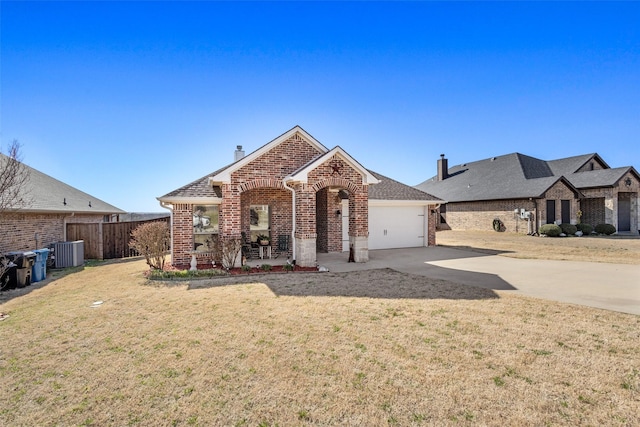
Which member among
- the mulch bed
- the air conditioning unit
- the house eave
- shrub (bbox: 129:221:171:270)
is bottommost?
the mulch bed

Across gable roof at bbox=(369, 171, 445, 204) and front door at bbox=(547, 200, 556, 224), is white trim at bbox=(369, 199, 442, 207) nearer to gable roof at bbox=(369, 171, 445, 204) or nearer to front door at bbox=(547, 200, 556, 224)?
gable roof at bbox=(369, 171, 445, 204)

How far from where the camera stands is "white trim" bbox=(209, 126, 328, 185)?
10.6 meters

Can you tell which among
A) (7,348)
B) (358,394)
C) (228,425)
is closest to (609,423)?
(358,394)

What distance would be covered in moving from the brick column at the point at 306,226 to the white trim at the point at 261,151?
2.04 meters

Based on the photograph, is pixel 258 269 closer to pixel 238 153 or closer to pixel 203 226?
pixel 203 226

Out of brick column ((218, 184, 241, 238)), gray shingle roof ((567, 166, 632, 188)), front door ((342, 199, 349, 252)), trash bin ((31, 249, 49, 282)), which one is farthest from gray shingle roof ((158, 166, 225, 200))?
gray shingle roof ((567, 166, 632, 188))

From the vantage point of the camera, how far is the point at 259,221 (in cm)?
1288

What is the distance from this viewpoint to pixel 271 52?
12.8m

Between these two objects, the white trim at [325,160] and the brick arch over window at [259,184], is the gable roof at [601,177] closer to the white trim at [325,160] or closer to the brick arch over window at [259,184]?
the white trim at [325,160]

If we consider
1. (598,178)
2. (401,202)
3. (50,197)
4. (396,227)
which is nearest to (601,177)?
(598,178)

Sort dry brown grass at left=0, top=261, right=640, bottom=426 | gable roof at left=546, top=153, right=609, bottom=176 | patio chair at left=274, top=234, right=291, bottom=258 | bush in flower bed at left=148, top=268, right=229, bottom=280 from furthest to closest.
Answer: gable roof at left=546, top=153, right=609, bottom=176 → patio chair at left=274, top=234, right=291, bottom=258 → bush in flower bed at left=148, top=268, right=229, bottom=280 → dry brown grass at left=0, top=261, right=640, bottom=426

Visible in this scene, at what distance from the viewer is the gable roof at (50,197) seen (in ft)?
39.8

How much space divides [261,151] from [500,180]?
23405 mm

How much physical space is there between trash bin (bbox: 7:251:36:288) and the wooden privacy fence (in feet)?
18.1
